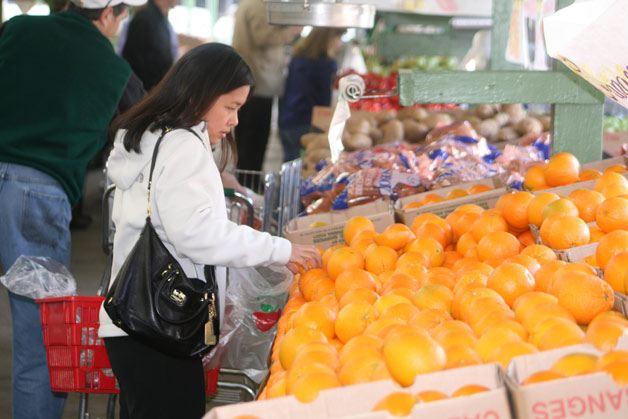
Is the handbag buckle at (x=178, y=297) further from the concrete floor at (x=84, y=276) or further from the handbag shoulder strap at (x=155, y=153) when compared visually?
the concrete floor at (x=84, y=276)

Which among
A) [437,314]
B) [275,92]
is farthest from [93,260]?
[437,314]

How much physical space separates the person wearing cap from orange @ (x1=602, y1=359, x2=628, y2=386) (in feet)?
7.93

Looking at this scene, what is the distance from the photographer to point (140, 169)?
8.71 ft

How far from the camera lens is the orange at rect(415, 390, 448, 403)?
165 centimetres

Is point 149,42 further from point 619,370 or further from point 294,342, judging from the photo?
point 619,370

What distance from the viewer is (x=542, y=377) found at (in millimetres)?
1651

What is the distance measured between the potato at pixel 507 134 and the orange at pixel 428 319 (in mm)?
3691

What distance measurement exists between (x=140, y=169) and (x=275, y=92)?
200 inches

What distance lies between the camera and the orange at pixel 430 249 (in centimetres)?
289

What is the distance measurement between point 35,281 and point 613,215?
1947 mm

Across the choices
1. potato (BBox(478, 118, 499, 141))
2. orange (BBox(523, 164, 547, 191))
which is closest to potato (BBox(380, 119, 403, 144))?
potato (BBox(478, 118, 499, 141))

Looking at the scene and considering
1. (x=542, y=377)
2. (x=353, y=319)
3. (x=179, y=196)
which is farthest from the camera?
(x=179, y=196)

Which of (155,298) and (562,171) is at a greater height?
(562,171)

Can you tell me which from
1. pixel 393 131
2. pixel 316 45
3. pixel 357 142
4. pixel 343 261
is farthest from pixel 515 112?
pixel 343 261
